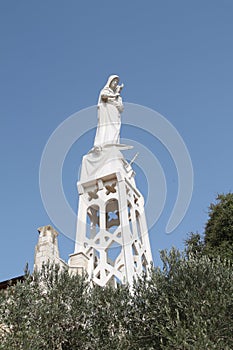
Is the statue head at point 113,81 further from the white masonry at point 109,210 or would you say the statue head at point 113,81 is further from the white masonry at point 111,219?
the white masonry at point 111,219

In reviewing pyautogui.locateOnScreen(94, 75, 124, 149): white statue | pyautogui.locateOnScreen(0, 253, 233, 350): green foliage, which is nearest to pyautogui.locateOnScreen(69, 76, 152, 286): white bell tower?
pyautogui.locateOnScreen(94, 75, 124, 149): white statue

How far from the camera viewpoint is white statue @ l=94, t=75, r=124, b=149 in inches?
907

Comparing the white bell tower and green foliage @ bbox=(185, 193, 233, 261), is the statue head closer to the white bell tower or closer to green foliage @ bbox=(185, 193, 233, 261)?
the white bell tower

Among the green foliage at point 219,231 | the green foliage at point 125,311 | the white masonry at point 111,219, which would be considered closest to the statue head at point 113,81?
the white masonry at point 111,219

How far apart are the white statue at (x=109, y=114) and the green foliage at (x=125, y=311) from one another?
11.4 meters

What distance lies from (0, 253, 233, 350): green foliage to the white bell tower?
503 centimetres

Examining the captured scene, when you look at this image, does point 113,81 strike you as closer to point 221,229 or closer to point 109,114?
point 109,114

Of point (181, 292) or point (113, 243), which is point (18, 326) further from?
point (113, 243)

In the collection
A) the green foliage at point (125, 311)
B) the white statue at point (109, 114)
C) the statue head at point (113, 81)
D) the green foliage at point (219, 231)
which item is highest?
the statue head at point (113, 81)

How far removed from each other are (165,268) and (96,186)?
951 centimetres

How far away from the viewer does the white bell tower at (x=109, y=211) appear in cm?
1853

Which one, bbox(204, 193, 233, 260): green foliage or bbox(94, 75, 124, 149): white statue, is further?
bbox(94, 75, 124, 149): white statue

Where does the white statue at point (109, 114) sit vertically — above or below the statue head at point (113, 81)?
below

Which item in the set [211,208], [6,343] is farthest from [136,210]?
[6,343]
